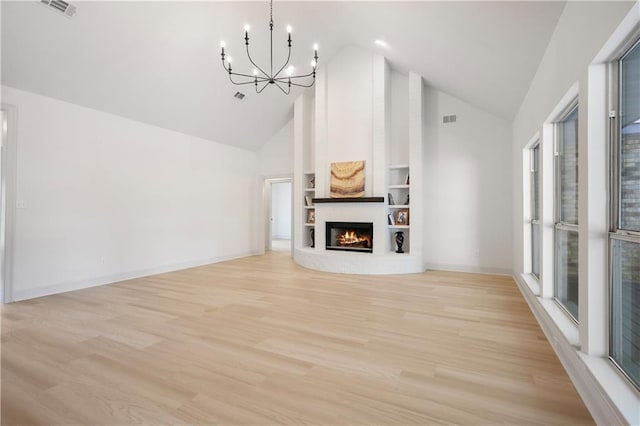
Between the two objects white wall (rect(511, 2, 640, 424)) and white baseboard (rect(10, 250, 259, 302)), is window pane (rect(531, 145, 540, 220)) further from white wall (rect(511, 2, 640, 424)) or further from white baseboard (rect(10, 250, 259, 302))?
white baseboard (rect(10, 250, 259, 302))

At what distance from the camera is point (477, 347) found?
8.43ft

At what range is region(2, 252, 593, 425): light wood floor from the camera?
1.76 metres

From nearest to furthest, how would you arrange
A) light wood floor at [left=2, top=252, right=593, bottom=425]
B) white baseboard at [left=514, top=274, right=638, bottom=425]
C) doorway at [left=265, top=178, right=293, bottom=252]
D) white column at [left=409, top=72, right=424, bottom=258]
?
white baseboard at [left=514, top=274, right=638, bottom=425]
light wood floor at [left=2, top=252, right=593, bottom=425]
white column at [left=409, top=72, right=424, bottom=258]
doorway at [left=265, top=178, right=293, bottom=252]

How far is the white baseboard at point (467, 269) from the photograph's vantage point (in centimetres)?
560

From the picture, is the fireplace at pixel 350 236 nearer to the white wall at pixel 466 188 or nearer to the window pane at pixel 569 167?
the white wall at pixel 466 188

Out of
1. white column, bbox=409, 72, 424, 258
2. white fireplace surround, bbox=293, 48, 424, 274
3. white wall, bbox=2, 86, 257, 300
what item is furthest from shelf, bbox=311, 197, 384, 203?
white wall, bbox=2, 86, 257, 300

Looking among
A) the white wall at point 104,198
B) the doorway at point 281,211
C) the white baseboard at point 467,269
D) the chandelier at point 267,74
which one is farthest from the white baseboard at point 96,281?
the doorway at point 281,211

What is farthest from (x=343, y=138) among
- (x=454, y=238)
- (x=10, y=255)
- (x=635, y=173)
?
(x=10, y=255)

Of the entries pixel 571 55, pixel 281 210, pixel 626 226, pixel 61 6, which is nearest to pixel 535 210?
pixel 571 55

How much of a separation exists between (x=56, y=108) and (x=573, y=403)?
6.43 m

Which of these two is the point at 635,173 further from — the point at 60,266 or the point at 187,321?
the point at 60,266

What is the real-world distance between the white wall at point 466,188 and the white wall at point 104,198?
4.71 metres

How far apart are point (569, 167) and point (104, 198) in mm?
6142

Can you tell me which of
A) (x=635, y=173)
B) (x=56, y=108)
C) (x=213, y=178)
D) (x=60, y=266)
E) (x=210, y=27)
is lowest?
(x=60, y=266)
